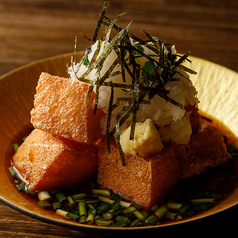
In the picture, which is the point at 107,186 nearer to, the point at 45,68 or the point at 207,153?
the point at 207,153

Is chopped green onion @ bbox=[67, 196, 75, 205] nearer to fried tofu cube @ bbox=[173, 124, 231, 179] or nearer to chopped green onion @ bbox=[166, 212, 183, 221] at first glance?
chopped green onion @ bbox=[166, 212, 183, 221]

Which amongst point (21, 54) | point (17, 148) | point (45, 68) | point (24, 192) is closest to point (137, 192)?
point (24, 192)

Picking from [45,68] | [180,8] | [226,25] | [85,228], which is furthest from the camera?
[180,8]

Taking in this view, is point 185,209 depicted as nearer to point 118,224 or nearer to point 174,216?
point 174,216

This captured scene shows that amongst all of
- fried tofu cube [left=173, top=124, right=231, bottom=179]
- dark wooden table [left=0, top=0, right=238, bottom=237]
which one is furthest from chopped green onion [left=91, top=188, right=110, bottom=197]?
dark wooden table [left=0, top=0, right=238, bottom=237]

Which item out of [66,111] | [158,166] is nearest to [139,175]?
[158,166]

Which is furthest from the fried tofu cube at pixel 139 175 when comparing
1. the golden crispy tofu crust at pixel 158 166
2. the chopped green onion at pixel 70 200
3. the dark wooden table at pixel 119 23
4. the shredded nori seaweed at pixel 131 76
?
the dark wooden table at pixel 119 23
